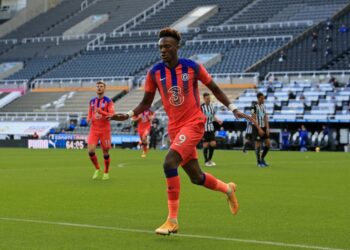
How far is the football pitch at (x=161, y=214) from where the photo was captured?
29.6 feet

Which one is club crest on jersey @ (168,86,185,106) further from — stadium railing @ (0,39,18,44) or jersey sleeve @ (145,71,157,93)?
stadium railing @ (0,39,18,44)

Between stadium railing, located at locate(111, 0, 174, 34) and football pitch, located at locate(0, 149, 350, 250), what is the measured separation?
168ft

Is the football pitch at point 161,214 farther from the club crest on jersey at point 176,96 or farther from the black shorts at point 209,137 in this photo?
the black shorts at point 209,137

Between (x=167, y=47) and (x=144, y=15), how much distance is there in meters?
61.9

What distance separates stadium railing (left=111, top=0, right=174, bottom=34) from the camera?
231ft

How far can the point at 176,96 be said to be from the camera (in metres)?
10.3

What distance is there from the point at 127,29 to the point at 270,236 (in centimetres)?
6180

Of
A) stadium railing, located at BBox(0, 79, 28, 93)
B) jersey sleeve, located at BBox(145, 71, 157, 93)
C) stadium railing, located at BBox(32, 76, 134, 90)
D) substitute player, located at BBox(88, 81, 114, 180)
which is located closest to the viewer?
jersey sleeve, located at BBox(145, 71, 157, 93)

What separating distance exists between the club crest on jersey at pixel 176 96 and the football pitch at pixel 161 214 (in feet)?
→ 4.89

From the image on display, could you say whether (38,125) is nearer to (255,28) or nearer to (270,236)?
(255,28)

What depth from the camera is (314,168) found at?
80.7 feet

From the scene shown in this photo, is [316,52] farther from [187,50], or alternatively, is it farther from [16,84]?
[16,84]

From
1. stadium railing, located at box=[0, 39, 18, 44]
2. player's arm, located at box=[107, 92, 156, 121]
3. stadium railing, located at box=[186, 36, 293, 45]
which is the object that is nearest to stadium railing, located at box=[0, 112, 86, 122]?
stadium railing, located at box=[186, 36, 293, 45]

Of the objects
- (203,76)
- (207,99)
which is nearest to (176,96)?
(203,76)
